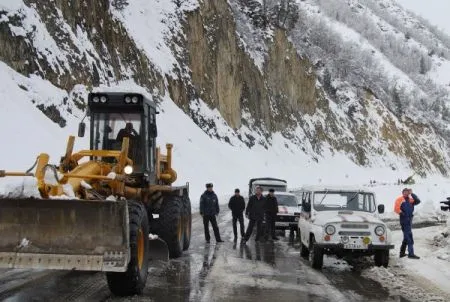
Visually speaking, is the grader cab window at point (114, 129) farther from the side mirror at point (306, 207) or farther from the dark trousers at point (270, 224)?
the dark trousers at point (270, 224)

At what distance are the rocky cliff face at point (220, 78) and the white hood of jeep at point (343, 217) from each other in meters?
20.5

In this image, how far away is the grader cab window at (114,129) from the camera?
39.3ft

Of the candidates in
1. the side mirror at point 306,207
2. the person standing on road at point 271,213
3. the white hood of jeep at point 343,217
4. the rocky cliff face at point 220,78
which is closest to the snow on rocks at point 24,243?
the white hood of jeep at point 343,217

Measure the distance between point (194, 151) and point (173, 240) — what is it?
3202 centimetres

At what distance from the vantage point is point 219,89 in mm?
58188

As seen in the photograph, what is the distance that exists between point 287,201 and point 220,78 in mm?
38539

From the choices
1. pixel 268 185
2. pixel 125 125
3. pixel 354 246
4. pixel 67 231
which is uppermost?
pixel 125 125

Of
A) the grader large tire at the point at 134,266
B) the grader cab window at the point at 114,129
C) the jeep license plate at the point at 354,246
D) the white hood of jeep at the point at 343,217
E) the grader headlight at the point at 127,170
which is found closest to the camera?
the grader large tire at the point at 134,266

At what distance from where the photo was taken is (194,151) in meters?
45.0

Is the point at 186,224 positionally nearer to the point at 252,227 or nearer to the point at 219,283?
the point at 252,227

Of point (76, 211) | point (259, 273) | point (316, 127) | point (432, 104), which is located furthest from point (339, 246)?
point (432, 104)

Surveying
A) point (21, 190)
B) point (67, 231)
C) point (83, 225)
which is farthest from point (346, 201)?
point (21, 190)

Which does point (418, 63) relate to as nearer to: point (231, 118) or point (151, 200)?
point (231, 118)

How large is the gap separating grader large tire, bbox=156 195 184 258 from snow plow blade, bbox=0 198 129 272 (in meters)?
4.70
